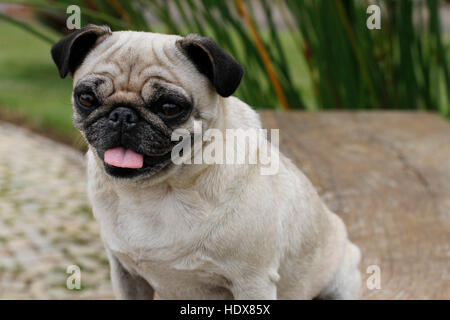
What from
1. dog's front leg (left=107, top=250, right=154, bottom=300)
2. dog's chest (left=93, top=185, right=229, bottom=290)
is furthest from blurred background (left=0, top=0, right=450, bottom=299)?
dog's chest (left=93, top=185, right=229, bottom=290)

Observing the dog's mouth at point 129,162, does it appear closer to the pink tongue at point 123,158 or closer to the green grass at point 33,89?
the pink tongue at point 123,158

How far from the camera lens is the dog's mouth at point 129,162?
1466mm

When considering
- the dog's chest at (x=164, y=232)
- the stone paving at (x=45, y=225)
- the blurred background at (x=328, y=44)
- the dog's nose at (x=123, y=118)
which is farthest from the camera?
the stone paving at (x=45, y=225)

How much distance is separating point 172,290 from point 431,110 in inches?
105

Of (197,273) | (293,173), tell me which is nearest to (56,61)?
(197,273)

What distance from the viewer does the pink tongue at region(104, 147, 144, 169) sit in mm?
1460

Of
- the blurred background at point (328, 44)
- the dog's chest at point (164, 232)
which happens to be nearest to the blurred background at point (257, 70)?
the blurred background at point (328, 44)

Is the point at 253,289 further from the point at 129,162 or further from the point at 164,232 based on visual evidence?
the point at 129,162

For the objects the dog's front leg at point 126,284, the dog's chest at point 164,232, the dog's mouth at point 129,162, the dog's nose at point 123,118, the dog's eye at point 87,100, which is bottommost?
the dog's front leg at point 126,284

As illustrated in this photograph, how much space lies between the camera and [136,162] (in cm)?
147

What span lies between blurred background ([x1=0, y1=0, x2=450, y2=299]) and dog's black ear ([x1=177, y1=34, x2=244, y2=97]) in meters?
0.84

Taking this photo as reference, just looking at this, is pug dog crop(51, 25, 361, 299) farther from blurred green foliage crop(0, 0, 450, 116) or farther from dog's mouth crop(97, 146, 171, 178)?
blurred green foliage crop(0, 0, 450, 116)

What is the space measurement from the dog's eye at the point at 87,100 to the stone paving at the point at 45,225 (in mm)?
1849
